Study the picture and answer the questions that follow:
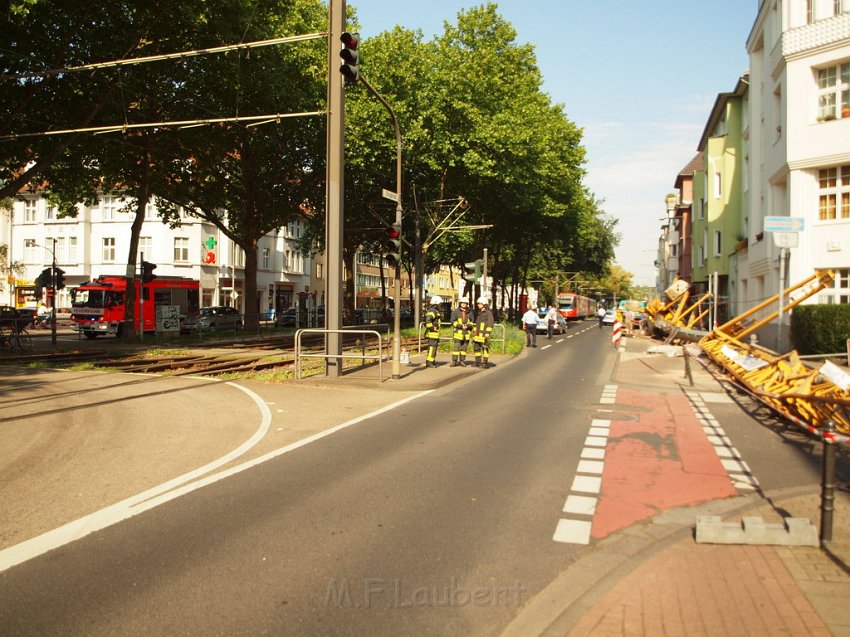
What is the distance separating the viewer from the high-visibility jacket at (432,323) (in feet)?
60.6

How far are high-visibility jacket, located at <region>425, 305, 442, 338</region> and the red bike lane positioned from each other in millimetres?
8073

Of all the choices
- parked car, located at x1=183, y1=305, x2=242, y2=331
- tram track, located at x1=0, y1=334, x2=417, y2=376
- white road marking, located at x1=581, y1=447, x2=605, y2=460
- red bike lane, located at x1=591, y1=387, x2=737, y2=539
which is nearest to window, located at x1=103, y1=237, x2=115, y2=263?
parked car, located at x1=183, y1=305, x2=242, y2=331

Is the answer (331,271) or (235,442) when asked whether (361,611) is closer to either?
(235,442)

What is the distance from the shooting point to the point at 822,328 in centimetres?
1941

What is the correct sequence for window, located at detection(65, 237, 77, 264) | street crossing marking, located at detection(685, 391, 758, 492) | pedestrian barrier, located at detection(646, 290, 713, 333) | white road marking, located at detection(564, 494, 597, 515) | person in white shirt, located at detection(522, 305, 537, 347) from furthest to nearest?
window, located at detection(65, 237, 77, 264), person in white shirt, located at detection(522, 305, 537, 347), pedestrian barrier, located at detection(646, 290, 713, 333), street crossing marking, located at detection(685, 391, 758, 492), white road marking, located at detection(564, 494, 597, 515)

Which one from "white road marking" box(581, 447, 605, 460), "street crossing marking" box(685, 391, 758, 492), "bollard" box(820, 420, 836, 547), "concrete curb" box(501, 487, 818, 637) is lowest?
"street crossing marking" box(685, 391, 758, 492)

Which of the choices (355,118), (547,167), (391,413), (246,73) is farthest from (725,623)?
(547,167)

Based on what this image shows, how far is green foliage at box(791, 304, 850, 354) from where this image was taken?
18781 millimetres

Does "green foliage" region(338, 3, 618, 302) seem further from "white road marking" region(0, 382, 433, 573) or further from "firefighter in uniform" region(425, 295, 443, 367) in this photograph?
"white road marking" region(0, 382, 433, 573)

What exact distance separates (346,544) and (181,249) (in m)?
54.5

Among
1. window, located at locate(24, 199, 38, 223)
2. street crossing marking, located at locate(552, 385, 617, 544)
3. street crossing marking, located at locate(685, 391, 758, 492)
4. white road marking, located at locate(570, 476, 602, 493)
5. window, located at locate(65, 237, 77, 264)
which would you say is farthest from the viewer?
window, located at locate(24, 199, 38, 223)

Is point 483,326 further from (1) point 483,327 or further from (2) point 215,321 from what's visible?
(2) point 215,321

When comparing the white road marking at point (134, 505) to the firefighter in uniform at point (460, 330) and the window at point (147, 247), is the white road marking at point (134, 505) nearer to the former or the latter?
the firefighter in uniform at point (460, 330)

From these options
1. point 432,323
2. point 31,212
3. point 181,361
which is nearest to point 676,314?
point 432,323
